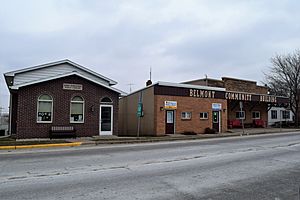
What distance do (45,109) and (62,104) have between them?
112cm

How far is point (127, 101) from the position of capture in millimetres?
28078

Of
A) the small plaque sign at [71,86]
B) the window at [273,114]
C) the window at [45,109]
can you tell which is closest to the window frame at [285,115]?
the window at [273,114]

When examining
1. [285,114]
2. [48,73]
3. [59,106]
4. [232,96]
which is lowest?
[285,114]

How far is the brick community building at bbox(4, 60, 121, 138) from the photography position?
17531 mm

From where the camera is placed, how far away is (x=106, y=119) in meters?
20.3

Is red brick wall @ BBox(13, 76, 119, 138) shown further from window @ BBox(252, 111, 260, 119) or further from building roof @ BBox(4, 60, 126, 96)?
window @ BBox(252, 111, 260, 119)

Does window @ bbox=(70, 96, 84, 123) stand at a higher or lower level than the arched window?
lower

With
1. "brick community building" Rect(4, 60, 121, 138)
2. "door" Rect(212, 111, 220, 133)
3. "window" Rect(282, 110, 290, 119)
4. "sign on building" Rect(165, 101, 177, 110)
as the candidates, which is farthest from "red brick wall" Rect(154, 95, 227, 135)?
"window" Rect(282, 110, 290, 119)

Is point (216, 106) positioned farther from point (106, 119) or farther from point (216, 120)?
point (106, 119)

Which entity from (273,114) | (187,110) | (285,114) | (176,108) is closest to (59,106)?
(176,108)

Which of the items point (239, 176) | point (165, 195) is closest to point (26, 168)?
point (165, 195)

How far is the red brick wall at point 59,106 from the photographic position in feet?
57.2

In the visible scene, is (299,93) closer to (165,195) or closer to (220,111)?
(220,111)

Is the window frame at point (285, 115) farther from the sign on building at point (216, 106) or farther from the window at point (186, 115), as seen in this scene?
the window at point (186, 115)
